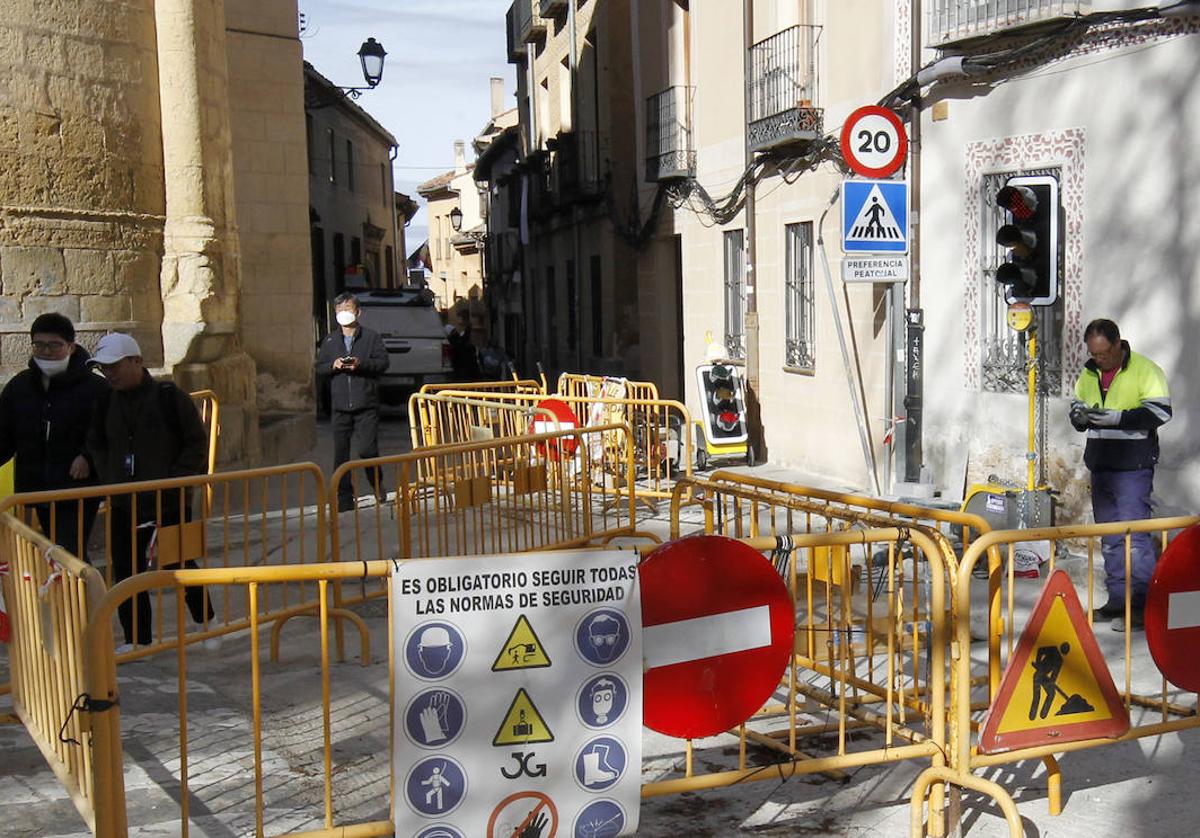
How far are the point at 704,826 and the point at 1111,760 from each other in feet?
5.79

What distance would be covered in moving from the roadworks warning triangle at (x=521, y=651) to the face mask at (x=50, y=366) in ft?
13.6

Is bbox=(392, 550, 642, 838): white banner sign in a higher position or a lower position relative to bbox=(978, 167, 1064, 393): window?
lower

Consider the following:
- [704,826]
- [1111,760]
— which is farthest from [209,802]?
[1111,760]

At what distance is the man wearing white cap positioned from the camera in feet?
21.7

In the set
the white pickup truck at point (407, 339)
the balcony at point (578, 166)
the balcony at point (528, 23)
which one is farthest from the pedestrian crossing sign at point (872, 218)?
the balcony at point (528, 23)

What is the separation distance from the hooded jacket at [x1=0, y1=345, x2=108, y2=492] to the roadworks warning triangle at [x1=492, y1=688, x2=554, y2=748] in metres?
4.03

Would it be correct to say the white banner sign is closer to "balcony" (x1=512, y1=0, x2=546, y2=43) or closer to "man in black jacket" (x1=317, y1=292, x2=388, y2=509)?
"man in black jacket" (x1=317, y1=292, x2=388, y2=509)

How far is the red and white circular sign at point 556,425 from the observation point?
8.71m

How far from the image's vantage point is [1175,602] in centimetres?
463

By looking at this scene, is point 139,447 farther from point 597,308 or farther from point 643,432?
point 597,308

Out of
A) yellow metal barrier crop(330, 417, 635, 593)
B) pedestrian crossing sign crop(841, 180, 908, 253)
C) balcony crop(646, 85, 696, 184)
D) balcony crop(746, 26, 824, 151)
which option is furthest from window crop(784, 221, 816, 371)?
yellow metal barrier crop(330, 417, 635, 593)

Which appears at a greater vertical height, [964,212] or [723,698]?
[964,212]

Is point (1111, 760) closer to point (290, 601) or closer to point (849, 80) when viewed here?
point (290, 601)

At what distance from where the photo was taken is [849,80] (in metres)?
13.0
